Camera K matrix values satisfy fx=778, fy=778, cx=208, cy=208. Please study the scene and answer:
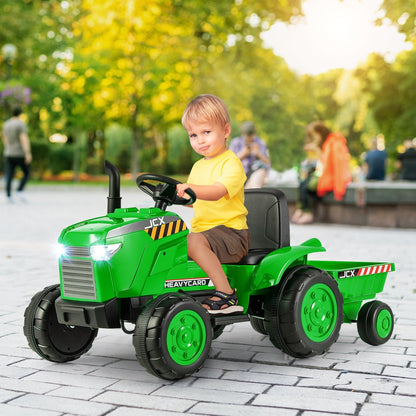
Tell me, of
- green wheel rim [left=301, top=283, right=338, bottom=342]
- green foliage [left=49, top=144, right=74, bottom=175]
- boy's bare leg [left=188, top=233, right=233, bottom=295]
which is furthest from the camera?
green foliage [left=49, top=144, right=74, bottom=175]

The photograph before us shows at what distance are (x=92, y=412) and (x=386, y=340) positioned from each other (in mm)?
2165

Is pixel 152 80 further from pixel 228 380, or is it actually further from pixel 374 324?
pixel 228 380

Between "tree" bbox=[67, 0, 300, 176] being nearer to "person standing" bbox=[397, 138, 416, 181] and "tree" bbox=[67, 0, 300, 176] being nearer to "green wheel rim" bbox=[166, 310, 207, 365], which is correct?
"person standing" bbox=[397, 138, 416, 181]

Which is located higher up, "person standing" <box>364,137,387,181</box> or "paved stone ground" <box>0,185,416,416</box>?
"person standing" <box>364,137,387,181</box>

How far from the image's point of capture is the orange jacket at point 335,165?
46.5 feet

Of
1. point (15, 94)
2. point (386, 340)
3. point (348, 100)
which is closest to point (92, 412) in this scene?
point (386, 340)

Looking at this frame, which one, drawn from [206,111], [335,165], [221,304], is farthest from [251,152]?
[221,304]

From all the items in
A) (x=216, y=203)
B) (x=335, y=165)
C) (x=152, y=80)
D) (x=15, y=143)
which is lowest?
→ (x=216, y=203)

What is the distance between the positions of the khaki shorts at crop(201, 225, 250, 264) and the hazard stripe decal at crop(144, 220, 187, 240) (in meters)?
0.19

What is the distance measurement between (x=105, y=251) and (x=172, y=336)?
0.53 m

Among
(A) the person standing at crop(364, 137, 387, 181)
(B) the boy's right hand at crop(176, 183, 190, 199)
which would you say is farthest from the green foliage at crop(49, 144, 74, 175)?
(B) the boy's right hand at crop(176, 183, 190, 199)

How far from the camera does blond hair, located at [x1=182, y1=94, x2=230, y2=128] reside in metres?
4.22

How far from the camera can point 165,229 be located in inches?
157

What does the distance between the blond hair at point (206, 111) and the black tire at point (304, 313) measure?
0.99 m
